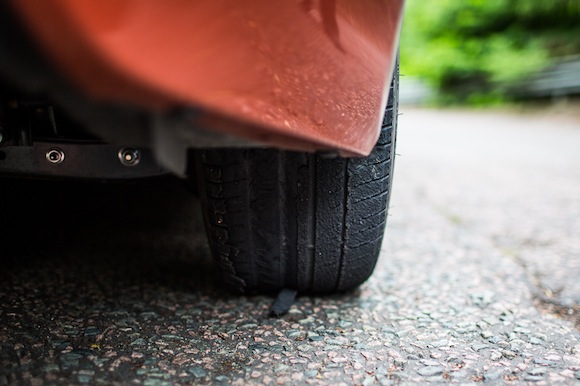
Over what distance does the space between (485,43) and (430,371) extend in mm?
10965

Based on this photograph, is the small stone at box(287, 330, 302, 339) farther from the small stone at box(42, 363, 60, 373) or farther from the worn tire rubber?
the small stone at box(42, 363, 60, 373)

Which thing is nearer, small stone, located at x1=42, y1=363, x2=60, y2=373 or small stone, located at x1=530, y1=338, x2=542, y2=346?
small stone, located at x1=42, y1=363, x2=60, y2=373

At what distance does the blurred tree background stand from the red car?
8.98 m

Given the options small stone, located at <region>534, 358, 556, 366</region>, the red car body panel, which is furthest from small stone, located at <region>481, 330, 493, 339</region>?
the red car body panel

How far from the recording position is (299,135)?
79 centimetres

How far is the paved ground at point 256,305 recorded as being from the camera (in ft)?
3.57

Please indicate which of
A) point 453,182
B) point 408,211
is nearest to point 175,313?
point 408,211

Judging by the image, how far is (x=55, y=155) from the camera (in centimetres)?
109

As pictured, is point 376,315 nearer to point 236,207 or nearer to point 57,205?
point 236,207

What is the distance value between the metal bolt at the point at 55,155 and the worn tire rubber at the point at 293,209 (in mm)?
272

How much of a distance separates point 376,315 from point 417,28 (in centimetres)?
1194

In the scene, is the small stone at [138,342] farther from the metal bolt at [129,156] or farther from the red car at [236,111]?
the metal bolt at [129,156]

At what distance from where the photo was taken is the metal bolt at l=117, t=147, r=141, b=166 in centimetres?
111

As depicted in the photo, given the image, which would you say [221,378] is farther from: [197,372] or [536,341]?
[536,341]
